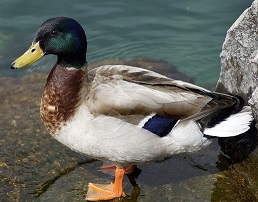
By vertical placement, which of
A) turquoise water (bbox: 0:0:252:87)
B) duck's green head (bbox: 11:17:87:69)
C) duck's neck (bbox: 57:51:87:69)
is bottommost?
turquoise water (bbox: 0:0:252:87)

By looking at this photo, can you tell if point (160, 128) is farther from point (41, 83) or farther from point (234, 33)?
point (41, 83)

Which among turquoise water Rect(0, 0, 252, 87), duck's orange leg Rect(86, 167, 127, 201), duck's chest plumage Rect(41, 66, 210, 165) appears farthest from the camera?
turquoise water Rect(0, 0, 252, 87)

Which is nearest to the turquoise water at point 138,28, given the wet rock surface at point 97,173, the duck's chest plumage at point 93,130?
the wet rock surface at point 97,173

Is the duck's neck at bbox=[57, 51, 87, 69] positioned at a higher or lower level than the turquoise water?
higher

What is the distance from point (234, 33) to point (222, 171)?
116cm

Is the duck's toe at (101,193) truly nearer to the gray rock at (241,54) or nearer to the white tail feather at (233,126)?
the white tail feather at (233,126)

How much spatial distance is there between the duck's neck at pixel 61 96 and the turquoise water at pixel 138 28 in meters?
2.66

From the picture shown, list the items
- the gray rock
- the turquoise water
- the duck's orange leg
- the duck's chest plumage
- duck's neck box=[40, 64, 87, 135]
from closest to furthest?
the duck's chest plumage < duck's neck box=[40, 64, 87, 135] < the duck's orange leg < the gray rock < the turquoise water

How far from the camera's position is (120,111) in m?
4.31

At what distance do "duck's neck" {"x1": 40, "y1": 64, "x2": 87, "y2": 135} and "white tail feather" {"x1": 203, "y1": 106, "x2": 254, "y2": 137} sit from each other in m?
1.06

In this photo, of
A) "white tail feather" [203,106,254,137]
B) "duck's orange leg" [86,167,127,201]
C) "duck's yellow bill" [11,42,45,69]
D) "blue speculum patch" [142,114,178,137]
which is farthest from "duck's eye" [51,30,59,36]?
"white tail feather" [203,106,254,137]

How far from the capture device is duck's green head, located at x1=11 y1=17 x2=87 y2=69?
14.7ft

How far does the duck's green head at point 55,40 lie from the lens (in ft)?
14.7

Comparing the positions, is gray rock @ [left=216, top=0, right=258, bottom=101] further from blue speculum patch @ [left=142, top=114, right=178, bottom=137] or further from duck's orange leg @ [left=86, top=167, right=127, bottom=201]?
duck's orange leg @ [left=86, top=167, right=127, bottom=201]
